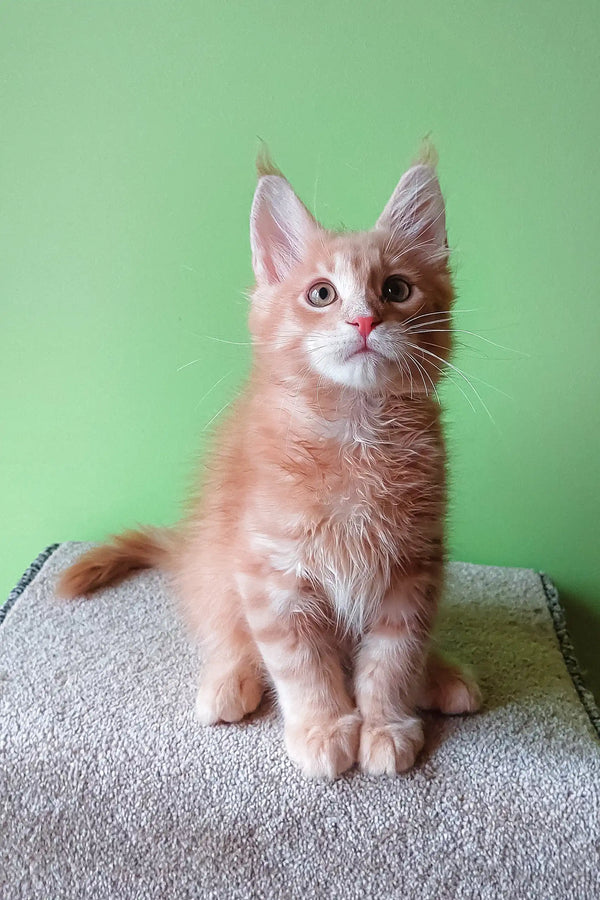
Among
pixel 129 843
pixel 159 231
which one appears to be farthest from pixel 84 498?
pixel 129 843

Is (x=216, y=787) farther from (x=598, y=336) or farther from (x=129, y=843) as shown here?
(x=598, y=336)

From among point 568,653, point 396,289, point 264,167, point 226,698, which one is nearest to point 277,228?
point 264,167

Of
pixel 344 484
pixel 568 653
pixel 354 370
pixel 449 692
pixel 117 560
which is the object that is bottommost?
pixel 568 653

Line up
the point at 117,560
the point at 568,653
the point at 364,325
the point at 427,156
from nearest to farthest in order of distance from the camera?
the point at 364,325 → the point at 427,156 → the point at 568,653 → the point at 117,560

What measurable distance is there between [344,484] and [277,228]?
0.34 meters

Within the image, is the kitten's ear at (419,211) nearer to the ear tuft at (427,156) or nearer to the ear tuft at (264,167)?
the ear tuft at (427,156)

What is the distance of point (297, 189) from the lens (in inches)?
46.9

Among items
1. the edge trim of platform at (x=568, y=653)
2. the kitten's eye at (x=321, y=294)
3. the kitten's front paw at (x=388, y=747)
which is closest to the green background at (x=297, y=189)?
the edge trim of platform at (x=568, y=653)

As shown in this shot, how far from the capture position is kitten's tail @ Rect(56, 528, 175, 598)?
3.69 ft

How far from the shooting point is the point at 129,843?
0.74m

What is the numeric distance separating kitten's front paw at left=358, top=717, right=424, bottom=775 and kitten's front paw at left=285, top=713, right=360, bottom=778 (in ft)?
0.05

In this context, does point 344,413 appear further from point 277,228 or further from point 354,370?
point 277,228

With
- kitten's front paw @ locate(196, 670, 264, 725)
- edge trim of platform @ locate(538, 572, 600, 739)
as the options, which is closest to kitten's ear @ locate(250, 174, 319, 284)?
kitten's front paw @ locate(196, 670, 264, 725)

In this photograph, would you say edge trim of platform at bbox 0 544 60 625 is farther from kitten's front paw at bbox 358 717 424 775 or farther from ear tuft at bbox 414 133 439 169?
ear tuft at bbox 414 133 439 169
